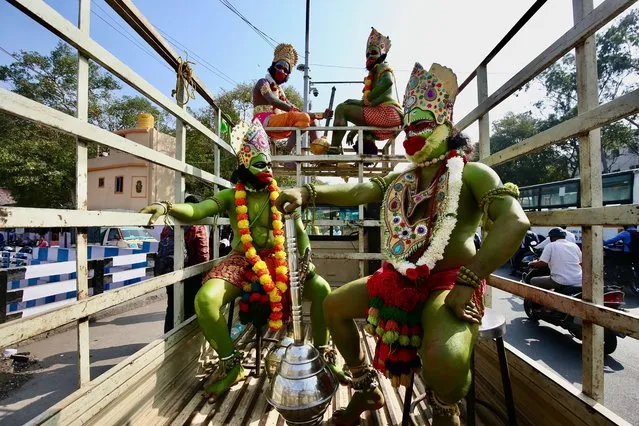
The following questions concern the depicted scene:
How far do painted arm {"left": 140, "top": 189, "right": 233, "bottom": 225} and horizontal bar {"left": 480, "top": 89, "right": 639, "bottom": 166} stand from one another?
1989 millimetres

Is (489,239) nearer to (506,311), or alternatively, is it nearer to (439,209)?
(439,209)

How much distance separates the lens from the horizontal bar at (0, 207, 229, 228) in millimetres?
1198

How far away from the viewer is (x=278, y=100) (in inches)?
170

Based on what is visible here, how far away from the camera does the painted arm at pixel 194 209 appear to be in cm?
208

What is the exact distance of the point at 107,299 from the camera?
1.67 metres

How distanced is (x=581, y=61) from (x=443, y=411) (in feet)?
5.28

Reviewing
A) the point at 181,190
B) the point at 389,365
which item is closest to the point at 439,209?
the point at 389,365

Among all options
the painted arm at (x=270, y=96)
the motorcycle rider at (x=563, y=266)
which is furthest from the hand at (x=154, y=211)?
the motorcycle rider at (x=563, y=266)

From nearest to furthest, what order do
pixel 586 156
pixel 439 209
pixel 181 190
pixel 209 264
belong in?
pixel 586 156
pixel 439 209
pixel 181 190
pixel 209 264

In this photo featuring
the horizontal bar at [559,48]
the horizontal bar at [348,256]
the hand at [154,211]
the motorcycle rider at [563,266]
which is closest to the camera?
the horizontal bar at [559,48]

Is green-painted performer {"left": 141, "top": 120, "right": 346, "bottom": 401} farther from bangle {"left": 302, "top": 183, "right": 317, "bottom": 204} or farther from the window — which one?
the window

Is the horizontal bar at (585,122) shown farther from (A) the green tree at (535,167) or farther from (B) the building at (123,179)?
(A) the green tree at (535,167)

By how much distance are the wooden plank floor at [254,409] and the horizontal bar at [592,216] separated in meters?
1.18

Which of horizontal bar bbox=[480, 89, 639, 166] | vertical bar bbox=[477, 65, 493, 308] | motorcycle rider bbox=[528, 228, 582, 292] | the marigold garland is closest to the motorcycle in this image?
motorcycle rider bbox=[528, 228, 582, 292]
